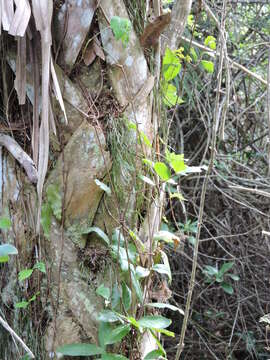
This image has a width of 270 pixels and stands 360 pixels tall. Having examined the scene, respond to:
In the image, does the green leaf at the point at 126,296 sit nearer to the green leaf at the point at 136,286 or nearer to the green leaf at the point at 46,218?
the green leaf at the point at 136,286

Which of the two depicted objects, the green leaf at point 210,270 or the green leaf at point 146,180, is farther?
the green leaf at point 210,270

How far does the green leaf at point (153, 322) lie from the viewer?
41.0 inches

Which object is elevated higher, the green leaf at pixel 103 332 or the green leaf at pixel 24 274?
the green leaf at pixel 24 274

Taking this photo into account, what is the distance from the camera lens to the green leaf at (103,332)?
1.03m

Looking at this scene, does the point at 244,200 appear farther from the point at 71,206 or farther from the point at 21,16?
the point at 21,16

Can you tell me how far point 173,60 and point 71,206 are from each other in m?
0.49

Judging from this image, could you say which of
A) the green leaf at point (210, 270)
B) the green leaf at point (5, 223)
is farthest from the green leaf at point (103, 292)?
the green leaf at point (210, 270)

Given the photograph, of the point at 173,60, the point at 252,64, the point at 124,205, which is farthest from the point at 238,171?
the point at 124,205

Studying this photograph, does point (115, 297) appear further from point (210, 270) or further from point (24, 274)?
point (210, 270)

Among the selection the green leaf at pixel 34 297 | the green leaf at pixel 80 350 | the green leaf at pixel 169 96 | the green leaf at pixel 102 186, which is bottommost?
the green leaf at pixel 80 350

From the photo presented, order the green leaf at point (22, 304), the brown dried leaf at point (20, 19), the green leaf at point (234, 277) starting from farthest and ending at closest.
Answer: the green leaf at point (234, 277) → the green leaf at point (22, 304) → the brown dried leaf at point (20, 19)

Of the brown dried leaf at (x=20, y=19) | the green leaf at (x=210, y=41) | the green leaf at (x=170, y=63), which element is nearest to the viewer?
the brown dried leaf at (x=20, y=19)

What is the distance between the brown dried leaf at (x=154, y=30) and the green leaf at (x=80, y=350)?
28.4 inches

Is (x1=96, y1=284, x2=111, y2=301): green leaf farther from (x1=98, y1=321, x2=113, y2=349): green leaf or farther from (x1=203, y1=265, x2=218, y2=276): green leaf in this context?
(x1=203, y1=265, x2=218, y2=276): green leaf
